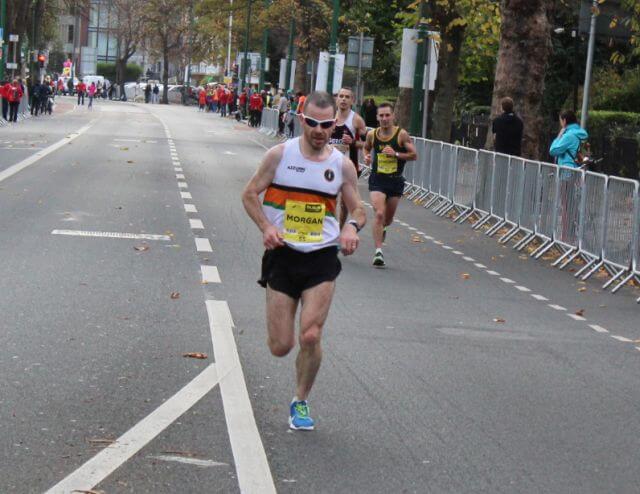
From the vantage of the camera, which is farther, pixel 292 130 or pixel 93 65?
pixel 93 65

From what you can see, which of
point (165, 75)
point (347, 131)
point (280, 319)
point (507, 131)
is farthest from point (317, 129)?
point (165, 75)

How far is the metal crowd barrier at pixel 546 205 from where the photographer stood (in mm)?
16578

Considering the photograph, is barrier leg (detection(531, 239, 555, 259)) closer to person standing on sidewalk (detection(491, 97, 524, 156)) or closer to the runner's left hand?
person standing on sidewalk (detection(491, 97, 524, 156))

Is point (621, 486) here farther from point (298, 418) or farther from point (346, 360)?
point (346, 360)

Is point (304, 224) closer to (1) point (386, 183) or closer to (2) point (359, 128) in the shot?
(1) point (386, 183)

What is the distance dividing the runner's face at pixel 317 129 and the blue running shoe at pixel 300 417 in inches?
50.6

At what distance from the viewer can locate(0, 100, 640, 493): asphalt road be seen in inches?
264

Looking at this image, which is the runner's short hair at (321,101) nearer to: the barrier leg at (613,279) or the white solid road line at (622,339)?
the white solid road line at (622,339)

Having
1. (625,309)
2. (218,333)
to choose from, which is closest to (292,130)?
(625,309)

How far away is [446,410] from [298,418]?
1.12 meters

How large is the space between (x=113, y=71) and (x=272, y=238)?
513ft

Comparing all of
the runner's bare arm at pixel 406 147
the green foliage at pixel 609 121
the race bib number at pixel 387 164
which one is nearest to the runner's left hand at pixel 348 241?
the runner's bare arm at pixel 406 147

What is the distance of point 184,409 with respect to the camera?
7.82m

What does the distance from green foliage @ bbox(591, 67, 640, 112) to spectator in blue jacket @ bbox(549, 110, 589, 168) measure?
2378 cm
